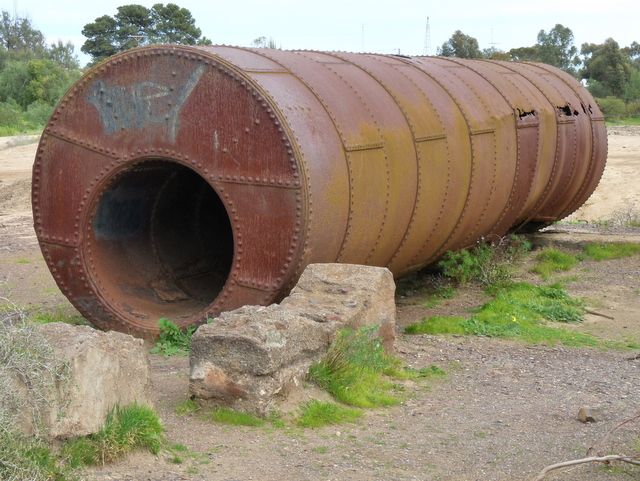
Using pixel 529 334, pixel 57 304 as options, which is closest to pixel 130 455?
pixel 529 334

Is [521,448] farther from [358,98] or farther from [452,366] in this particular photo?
[358,98]

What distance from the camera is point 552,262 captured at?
505 inches

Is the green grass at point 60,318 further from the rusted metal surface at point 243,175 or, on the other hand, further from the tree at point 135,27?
the tree at point 135,27

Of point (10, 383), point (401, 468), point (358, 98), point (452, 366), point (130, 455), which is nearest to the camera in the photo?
point (10, 383)

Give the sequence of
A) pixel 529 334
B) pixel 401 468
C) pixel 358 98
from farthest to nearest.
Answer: pixel 529 334
pixel 358 98
pixel 401 468

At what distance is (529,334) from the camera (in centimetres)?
897

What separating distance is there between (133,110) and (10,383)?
12.0 ft

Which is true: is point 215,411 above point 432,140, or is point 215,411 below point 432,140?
below

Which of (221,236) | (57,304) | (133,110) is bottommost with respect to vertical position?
(57,304)

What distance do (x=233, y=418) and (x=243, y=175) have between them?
2136mm

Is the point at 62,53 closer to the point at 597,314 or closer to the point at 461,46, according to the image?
the point at 461,46

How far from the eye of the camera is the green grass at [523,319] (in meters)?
8.91

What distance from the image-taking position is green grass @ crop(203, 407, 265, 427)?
5.86m

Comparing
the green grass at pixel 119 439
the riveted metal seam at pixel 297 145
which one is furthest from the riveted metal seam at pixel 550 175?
the green grass at pixel 119 439
